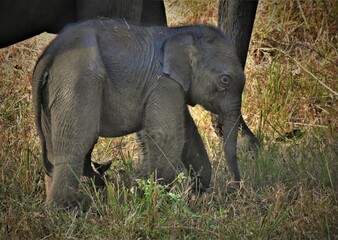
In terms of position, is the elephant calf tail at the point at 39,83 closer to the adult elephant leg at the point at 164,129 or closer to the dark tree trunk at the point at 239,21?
the adult elephant leg at the point at 164,129

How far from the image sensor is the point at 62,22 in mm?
4902

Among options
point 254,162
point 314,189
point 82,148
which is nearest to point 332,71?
point 254,162

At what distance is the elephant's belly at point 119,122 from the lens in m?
4.56

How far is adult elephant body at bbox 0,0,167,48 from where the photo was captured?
4715 millimetres

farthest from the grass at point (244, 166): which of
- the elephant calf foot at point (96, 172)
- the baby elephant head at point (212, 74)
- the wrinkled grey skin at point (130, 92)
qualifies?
the baby elephant head at point (212, 74)

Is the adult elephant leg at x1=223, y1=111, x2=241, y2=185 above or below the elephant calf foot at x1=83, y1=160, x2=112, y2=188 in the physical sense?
above

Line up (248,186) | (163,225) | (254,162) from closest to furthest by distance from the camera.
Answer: (163,225), (248,186), (254,162)

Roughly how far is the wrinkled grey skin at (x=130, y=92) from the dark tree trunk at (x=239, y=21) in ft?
3.67

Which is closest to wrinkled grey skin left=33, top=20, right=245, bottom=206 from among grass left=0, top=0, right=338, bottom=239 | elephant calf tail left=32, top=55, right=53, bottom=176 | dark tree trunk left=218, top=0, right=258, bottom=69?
elephant calf tail left=32, top=55, right=53, bottom=176

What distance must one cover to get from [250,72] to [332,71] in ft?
1.71

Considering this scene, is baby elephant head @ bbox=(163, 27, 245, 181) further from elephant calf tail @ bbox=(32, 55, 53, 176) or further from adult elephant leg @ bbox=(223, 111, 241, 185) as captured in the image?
elephant calf tail @ bbox=(32, 55, 53, 176)

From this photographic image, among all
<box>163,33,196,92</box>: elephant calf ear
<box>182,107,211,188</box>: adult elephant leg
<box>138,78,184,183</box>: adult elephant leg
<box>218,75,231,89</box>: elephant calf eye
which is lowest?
<box>182,107,211,188</box>: adult elephant leg

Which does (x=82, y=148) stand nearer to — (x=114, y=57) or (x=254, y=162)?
(x=114, y=57)

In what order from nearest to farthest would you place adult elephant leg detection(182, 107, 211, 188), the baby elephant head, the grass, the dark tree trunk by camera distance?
the grass → the baby elephant head → adult elephant leg detection(182, 107, 211, 188) → the dark tree trunk
